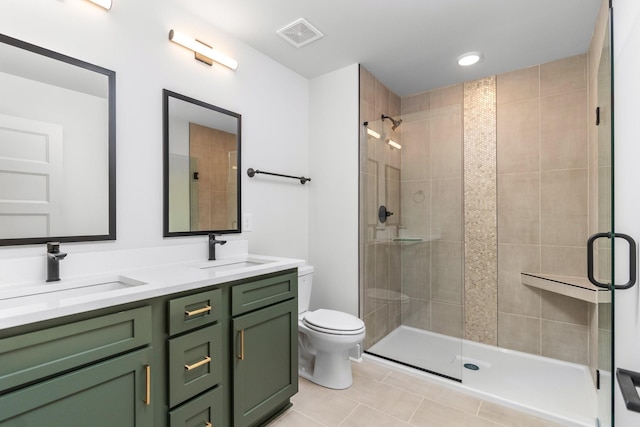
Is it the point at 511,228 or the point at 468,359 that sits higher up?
the point at 511,228

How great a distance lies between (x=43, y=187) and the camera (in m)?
1.39

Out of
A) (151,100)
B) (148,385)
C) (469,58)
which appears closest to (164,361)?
(148,385)

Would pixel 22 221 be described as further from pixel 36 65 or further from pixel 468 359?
pixel 468 359

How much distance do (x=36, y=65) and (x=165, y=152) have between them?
2.07 feet

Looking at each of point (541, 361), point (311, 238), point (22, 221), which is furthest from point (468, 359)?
point (22, 221)

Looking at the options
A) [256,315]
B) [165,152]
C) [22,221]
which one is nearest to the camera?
[22,221]

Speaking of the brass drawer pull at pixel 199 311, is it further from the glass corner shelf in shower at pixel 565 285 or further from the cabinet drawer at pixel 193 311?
the glass corner shelf in shower at pixel 565 285

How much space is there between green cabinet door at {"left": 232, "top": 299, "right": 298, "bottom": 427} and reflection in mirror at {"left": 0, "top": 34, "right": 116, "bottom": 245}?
2.76ft

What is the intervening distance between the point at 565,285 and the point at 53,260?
3.07 m

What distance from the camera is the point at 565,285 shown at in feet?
7.47

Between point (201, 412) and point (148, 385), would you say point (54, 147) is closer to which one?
point (148, 385)

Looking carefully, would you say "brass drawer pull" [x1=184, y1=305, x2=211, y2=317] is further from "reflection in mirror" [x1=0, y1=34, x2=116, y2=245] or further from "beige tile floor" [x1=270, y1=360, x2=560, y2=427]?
"beige tile floor" [x1=270, y1=360, x2=560, y2=427]

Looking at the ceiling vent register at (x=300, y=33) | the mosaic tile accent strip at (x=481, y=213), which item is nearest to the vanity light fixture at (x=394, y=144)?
the mosaic tile accent strip at (x=481, y=213)

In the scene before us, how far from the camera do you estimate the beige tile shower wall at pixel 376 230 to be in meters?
2.64
